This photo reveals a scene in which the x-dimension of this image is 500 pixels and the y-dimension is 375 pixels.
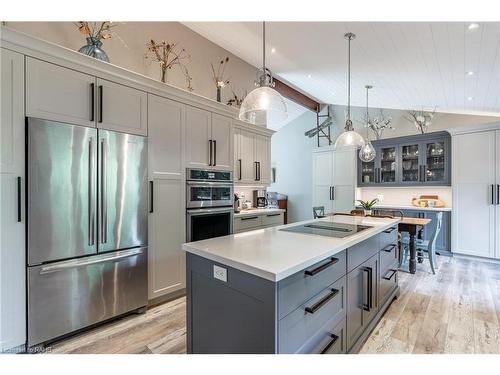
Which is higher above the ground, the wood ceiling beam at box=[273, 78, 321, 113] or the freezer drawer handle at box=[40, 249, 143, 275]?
the wood ceiling beam at box=[273, 78, 321, 113]

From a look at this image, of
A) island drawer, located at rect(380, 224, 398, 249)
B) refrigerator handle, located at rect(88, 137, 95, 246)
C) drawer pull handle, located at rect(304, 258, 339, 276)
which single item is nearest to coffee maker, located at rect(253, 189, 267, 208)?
island drawer, located at rect(380, 224, 398, 249)

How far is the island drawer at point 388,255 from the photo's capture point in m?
2.37

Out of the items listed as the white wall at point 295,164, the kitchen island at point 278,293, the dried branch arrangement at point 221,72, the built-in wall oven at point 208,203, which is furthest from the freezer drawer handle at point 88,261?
the white wall at point 295,164

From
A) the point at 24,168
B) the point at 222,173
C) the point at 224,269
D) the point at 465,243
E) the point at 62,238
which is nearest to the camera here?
the point at 224,269

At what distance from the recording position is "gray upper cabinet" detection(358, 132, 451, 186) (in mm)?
4891

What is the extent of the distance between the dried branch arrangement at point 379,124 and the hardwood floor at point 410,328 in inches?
149

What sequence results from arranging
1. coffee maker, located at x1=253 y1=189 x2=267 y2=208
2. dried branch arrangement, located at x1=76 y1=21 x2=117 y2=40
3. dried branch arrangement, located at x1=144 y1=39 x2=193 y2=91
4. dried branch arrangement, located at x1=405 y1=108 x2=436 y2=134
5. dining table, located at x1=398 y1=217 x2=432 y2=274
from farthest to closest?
dried branch arrangement, located at x1=405 y1=108 x2=436 y2=134, coffee maker, located at x1=253 y1=189 x2=267 y2=208, dining table, located at x1=398 y1=217 x2=432 y2=274, dried branch arrangement, located at x1=144 y1=39 x2=193 y2=91, dried branch arrangement, located at x1=76 y1=21 x2=117 y2=40

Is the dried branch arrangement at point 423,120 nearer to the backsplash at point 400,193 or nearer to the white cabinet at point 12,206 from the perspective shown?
the backsplash at point 400,193

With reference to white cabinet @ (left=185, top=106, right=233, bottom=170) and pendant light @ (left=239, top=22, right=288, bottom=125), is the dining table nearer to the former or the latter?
white cabinet @ (left=185, top=106, right=233, bottom=170)

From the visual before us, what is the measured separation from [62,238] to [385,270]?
9.37 feet

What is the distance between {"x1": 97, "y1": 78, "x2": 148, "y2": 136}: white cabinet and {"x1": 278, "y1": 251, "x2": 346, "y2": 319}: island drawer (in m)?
2.05
